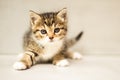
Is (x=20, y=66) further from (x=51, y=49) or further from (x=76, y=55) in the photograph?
(x=76, y=55)

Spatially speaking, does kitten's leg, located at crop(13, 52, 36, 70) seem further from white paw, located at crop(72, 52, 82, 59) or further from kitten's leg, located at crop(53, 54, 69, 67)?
white paw, located at crop(72, 52, 82, 59)

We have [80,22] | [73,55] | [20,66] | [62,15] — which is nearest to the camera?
[20,66]

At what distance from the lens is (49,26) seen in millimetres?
1438

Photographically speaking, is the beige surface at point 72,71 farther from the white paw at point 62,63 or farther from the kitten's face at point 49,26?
the kitten's face at point 49,26

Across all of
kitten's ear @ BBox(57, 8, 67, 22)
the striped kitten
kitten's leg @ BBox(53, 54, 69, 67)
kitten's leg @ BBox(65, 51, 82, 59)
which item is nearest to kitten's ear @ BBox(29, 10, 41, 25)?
the striped kitten

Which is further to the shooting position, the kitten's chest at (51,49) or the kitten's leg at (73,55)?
the kitten's leg at (73,55)

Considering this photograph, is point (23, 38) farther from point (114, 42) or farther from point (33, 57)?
point (114, 42)

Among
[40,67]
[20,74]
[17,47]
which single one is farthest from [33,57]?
[17,47]

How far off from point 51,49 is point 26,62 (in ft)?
0.53

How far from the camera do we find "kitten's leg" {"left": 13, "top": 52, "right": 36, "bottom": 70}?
1394 millimetres

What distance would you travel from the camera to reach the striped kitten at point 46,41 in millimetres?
1433

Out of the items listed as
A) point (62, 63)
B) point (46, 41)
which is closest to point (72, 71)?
point (62, 63)

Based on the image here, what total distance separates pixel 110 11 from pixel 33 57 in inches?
24.6

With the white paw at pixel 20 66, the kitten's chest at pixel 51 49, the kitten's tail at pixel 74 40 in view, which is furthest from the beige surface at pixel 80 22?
the white paw at pixel 20 66
